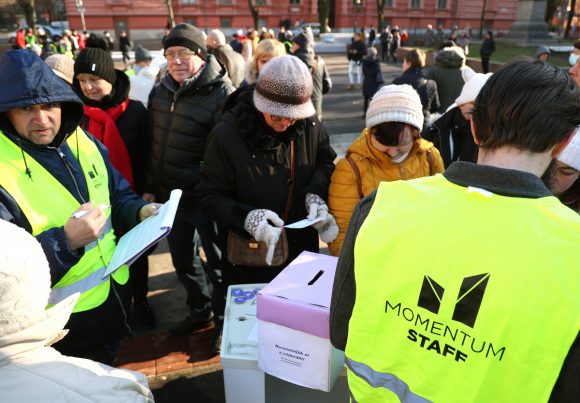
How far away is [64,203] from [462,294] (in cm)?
147

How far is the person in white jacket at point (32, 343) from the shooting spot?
3.32 feet

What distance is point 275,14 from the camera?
33719mm

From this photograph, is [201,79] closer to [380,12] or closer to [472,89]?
[472,89]

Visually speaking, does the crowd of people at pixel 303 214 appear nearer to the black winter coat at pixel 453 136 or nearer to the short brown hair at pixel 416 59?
the black winter coat at pixel 453 136

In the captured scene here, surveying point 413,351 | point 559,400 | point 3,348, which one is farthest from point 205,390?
point 559,400

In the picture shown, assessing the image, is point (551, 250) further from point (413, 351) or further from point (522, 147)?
point (413, 351)

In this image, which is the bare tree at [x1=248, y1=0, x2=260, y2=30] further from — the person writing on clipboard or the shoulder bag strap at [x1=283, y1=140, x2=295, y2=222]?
the person writing on clipboard

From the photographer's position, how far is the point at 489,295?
2.94 feet

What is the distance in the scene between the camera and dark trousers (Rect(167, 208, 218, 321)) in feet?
9.36

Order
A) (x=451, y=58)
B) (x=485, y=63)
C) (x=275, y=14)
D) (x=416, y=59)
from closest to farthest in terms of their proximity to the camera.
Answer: (x=451, y=58), (x=416, y=59), (x=485, y=63), (x=275, y=14)

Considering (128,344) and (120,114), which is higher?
(120,114)

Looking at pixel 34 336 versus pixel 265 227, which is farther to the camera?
pixel 265 227

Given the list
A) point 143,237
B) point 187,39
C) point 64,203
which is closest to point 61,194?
point 64,203

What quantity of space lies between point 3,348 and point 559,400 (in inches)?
48.0
